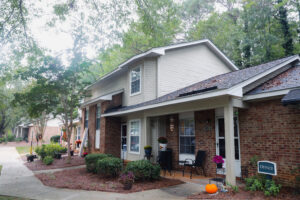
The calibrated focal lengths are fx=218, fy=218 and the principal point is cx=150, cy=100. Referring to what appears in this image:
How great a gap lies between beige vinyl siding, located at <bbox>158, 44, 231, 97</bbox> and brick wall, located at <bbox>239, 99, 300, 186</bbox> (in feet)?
15.8

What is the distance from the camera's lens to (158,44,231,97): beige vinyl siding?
11359 millimetres

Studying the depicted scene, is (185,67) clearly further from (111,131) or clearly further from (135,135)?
(111,131)

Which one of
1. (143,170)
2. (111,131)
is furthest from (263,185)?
(111,131)

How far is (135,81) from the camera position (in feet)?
40.4

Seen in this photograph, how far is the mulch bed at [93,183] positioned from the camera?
6856 millimetres

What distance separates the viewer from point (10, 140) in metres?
39.0

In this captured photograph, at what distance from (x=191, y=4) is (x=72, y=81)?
17695 mm

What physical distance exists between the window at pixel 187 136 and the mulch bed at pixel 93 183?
1.96 metres

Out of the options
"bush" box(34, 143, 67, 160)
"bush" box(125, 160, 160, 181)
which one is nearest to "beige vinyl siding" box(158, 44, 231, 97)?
"bush" box(125, 160, 160, 181)

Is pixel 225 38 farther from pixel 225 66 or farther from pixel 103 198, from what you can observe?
pixel 103 198

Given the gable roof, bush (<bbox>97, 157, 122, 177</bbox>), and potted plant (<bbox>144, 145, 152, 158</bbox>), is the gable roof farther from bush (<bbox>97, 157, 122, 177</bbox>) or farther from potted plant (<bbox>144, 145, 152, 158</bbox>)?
bush (<bbox>97, 157, 122, 177</bbox>)

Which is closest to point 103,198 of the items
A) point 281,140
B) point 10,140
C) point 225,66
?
point 281,140

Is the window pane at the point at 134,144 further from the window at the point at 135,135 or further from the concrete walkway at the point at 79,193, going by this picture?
the concrete walkway at the point at 79,193

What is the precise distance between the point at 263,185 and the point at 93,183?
5.39 meters
